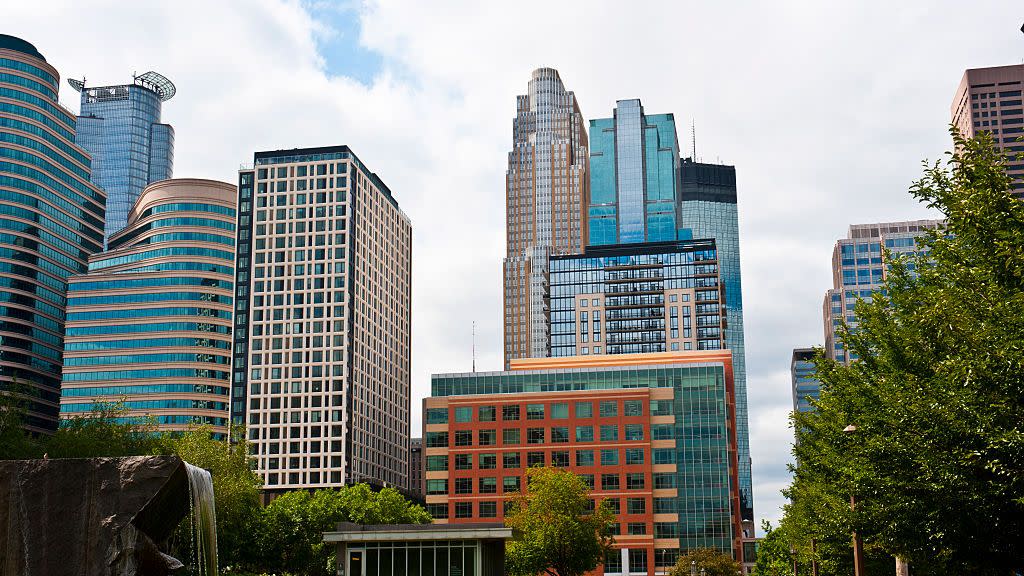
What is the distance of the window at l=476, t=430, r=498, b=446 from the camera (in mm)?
121375

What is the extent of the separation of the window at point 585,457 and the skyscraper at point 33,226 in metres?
96.3

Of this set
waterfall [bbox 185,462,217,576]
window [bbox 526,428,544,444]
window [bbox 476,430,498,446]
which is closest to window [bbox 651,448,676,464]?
window [bbox 526,428,544,444]

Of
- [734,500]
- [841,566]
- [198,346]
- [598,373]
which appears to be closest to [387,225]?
[198,346]

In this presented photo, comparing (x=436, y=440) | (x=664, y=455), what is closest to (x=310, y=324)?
(x=436, y=440)

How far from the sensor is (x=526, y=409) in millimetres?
121812

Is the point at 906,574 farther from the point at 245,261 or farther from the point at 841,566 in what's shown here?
the point at 245,261

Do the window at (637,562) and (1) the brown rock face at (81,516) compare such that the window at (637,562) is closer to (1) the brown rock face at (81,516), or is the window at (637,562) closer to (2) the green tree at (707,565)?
(2) the green tree at (707,565)

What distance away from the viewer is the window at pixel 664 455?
11900cm

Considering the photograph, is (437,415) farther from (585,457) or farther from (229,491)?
(229,491)

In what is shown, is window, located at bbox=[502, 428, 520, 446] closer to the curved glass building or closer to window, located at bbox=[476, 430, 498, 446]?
window, located at bbox=[476, 430, 498, 446]

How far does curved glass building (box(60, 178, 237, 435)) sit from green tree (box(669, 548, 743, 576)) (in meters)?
91.2

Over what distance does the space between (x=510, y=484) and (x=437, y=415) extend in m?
12.2

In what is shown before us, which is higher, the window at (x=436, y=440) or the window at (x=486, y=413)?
the window at (x=486, y=413)

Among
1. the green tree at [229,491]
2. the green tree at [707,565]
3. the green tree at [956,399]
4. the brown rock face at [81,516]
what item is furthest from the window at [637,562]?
the brown rock face at [81,516]
